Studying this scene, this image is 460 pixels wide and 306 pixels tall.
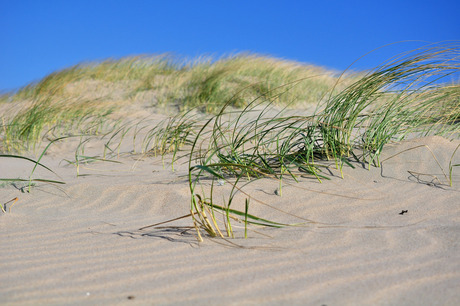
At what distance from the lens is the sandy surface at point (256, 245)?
1.49 m

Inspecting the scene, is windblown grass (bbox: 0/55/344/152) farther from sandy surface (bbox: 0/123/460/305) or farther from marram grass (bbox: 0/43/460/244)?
sandy surface (bbox: 0/123/460/305)

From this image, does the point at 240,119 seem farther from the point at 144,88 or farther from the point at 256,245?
the point at 256,245

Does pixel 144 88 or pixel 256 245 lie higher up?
pixel 144 88

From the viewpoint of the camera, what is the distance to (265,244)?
1888mm

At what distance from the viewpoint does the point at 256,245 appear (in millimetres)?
1884

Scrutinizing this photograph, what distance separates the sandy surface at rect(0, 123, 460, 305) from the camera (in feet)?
4.90

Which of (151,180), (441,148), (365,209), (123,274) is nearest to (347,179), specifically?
(365,209)

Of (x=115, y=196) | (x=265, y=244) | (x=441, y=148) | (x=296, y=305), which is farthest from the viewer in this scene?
(x=441, y=148)

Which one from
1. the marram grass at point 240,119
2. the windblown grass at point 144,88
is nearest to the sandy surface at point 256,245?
the marram grass at point 240,119

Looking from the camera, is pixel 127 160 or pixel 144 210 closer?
pixel 144 210

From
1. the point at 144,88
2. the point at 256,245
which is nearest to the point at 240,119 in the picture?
the point at 144,88

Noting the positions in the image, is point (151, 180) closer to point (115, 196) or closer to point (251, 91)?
point (115, 196)

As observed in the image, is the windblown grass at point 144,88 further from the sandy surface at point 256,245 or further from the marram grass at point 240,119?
the sandy surface at point 256,245

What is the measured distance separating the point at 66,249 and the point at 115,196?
0.93 meters
